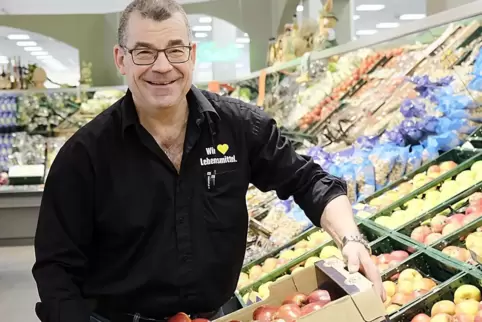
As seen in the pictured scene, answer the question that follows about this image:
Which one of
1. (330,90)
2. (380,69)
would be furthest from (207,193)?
(330,90)

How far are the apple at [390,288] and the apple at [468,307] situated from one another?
308mm

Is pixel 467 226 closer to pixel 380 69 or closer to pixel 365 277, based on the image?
pixel 365 277

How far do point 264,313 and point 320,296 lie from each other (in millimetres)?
169

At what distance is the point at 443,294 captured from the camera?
189 cm

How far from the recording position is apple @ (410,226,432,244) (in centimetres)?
233

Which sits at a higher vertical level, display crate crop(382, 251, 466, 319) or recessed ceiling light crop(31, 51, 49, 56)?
recessed ceiling light crop(31, 51, 49, 56)

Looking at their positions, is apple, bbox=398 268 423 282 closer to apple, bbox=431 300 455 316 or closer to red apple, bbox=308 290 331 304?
apple, bbox=431 300 455 316

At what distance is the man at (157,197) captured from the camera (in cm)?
156

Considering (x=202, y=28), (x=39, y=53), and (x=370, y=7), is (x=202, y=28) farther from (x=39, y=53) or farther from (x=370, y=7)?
(x=370, y=7)

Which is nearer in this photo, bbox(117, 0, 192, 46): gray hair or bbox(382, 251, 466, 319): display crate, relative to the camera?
bbox(117, 0, 192, 46): gray hair

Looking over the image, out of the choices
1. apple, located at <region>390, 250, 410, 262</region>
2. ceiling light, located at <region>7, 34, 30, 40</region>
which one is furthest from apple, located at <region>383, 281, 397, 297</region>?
ceiling light, located at <region>7, 34, 30, 40</region>

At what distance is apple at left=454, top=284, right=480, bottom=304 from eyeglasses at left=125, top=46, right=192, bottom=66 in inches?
43.8

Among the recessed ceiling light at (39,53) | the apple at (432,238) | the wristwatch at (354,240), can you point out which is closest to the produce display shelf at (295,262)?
the apple at (432,238)

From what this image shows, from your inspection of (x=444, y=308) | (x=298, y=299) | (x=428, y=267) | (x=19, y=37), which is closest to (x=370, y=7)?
(x=19, y=37)
